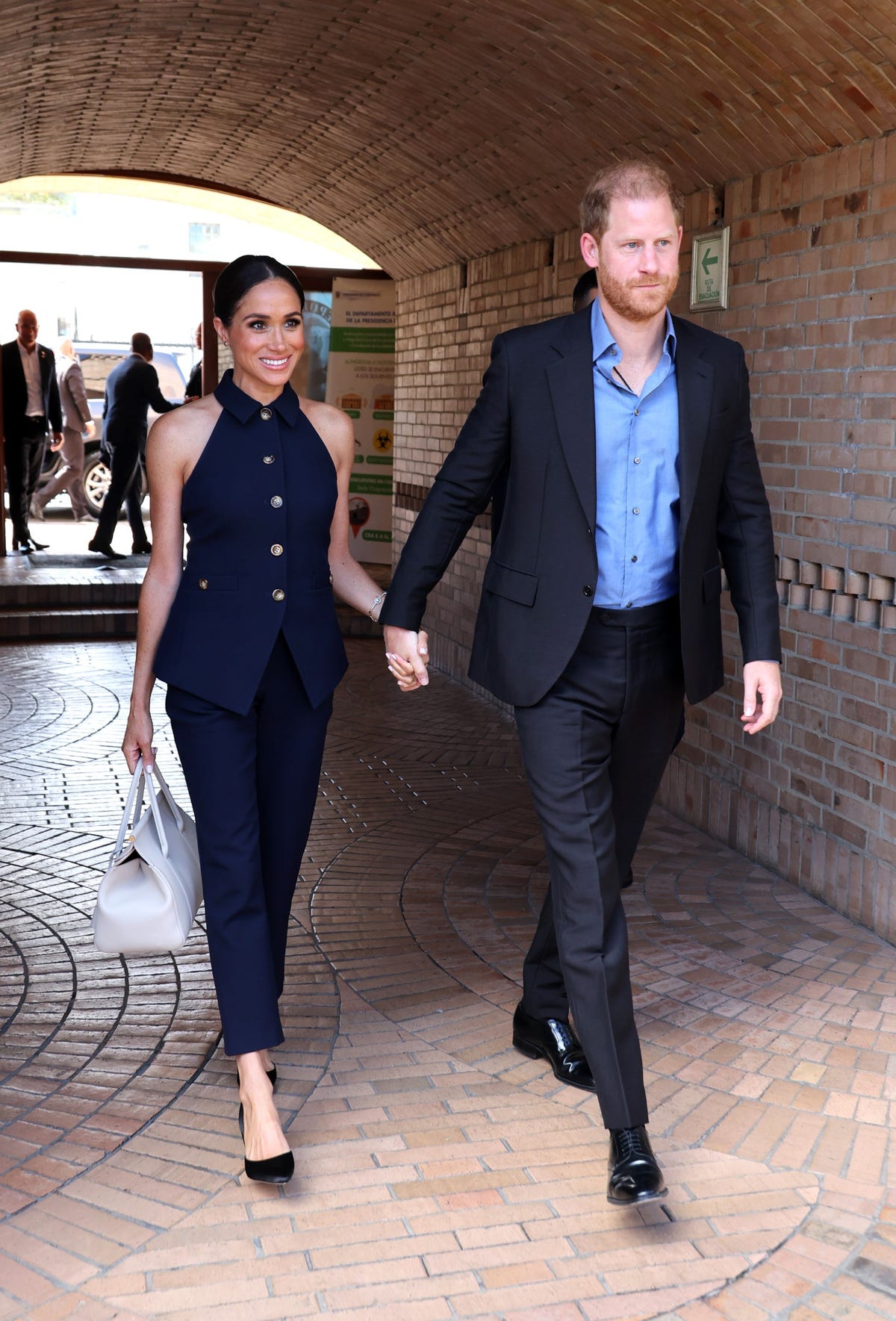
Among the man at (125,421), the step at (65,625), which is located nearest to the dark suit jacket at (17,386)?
the man at (125,421)

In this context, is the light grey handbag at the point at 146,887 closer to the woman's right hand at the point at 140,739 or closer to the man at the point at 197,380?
the woman's right hand at the point at 140,739

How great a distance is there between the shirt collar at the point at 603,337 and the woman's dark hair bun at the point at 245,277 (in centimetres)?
64

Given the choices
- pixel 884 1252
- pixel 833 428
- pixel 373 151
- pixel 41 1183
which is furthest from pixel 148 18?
pixel 884 1252

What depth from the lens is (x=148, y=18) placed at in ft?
24.2

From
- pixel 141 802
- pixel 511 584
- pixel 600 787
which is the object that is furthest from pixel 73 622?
pixel 600 787

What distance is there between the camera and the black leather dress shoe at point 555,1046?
3.47 m

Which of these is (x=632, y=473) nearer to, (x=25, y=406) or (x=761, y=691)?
(x=761, y=691)

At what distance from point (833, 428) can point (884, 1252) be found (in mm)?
2832

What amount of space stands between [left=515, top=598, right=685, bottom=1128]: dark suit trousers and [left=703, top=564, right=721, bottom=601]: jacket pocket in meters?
0.08

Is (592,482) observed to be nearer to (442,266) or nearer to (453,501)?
(453,501)

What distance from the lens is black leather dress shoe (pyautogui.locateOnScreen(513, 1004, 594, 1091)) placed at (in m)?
3.47

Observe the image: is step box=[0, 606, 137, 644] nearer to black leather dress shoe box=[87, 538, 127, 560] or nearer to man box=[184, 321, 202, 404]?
black leather dress shoe box=[87, 538, 127, 560]

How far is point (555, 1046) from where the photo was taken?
3.54 metres

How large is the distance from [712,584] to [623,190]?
33.8 inches
